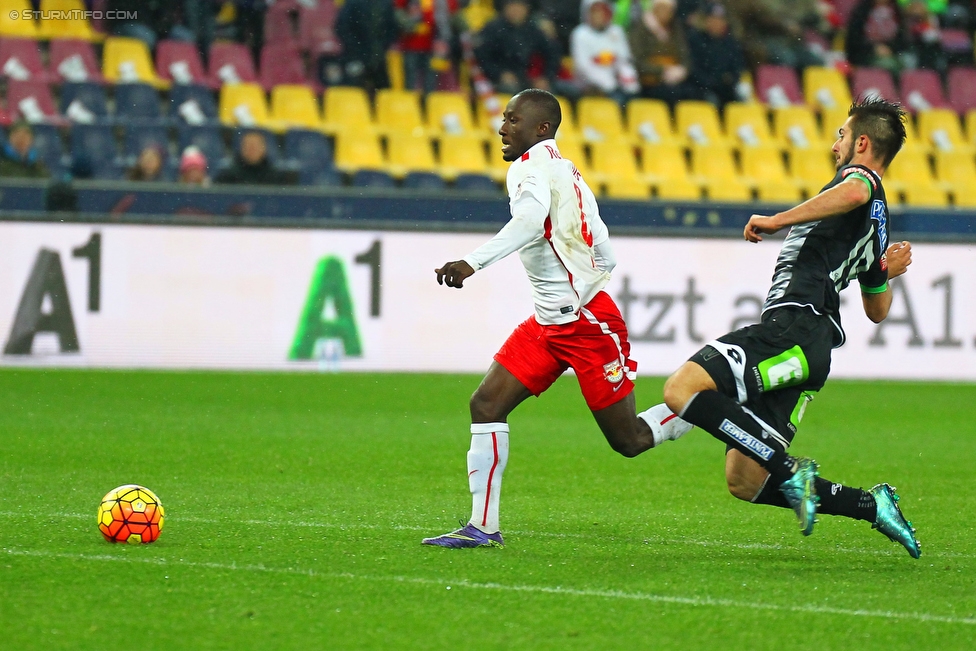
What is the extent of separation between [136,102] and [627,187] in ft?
18.7

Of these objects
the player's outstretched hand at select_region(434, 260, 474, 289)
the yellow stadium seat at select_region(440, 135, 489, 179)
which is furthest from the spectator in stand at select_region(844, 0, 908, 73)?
the player's outstretched hand at select_region(434, 260, 474, 289)

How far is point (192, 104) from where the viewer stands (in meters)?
15.1

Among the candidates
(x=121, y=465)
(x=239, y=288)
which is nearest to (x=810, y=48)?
(x=239, y=288)

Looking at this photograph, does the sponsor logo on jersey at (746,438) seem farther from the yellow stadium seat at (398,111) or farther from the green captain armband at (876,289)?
the yellow stadium seat at (398,111)

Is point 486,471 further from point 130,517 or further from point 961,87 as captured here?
point 961,87

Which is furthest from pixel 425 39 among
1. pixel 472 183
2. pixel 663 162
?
pixel 663 162

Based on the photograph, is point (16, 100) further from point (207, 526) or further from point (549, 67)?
point (207, 526)

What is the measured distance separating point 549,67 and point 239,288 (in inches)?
220

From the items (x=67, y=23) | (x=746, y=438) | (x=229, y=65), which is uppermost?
(x=67, y=23)

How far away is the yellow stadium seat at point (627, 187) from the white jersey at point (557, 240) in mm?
10374

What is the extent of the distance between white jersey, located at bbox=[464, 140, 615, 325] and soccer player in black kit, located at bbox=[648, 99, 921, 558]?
62 cm

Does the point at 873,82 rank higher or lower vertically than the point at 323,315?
higher

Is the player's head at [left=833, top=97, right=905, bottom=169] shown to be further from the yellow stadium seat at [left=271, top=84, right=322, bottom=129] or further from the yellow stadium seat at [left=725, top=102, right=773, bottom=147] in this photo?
the yellow stadium seat at [left=725, top=102, right=773, bottom=147]

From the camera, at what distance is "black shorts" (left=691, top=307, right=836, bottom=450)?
207 inches
